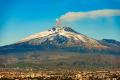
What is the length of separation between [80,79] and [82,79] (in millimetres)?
5227

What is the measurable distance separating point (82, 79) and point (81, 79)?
3.30 m

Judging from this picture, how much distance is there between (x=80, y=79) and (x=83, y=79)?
4.48 feet

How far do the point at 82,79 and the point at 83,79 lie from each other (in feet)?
14.0

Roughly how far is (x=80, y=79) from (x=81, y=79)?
1.93 m

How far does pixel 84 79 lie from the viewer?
14925 cm

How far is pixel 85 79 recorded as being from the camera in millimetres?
150625

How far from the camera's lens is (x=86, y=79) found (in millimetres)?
149250

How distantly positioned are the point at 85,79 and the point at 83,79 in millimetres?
860

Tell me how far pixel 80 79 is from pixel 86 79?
200 centimetres

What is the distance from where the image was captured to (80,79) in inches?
5876

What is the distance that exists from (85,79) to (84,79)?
144cm

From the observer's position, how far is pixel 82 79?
→ 154 m
